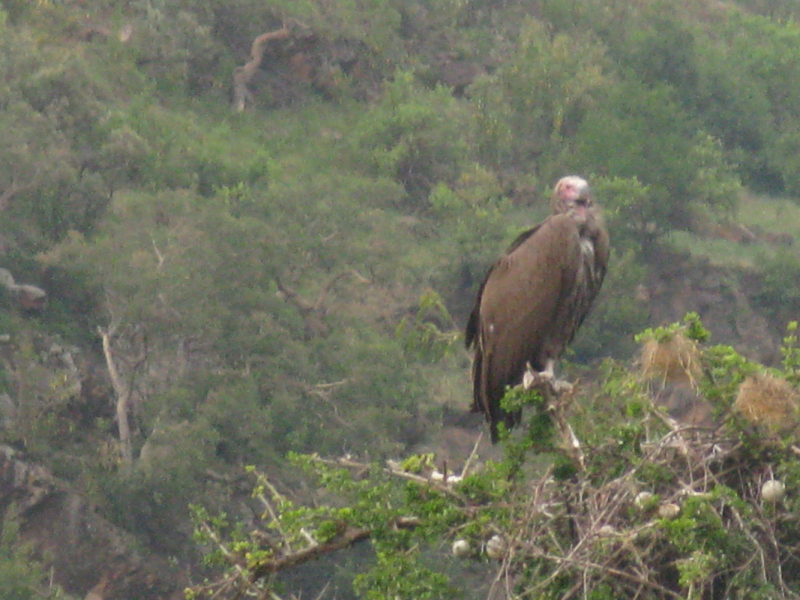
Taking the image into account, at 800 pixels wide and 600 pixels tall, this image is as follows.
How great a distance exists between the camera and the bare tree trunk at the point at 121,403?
21761 millimetres

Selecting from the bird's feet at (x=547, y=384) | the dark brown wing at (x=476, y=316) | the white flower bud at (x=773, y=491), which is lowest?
the dark brown wing at (x=476, y=316)

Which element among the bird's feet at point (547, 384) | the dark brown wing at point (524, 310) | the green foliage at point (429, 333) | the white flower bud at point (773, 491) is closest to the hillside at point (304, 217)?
the green foliage at point (429, 333)

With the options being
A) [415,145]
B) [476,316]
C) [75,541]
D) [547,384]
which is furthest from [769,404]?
[415,145]

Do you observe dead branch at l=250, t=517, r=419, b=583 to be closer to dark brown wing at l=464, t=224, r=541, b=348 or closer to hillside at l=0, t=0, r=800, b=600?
dark brown wing at l=464, t=224, r=541, b=348

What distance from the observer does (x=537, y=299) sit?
7270 mm

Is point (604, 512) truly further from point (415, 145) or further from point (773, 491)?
point (415, 145)

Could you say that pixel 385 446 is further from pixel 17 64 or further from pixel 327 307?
pixel 17 64

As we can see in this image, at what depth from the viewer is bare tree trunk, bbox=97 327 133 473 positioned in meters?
21.8

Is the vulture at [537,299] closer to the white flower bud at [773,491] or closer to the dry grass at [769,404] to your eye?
the dry grass at [769,404]

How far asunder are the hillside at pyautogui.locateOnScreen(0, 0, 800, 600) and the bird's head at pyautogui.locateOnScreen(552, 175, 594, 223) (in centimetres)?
338

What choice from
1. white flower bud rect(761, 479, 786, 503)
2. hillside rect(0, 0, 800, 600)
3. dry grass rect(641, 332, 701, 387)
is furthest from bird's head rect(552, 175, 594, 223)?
hillside rect(0, 0, 800, 600)

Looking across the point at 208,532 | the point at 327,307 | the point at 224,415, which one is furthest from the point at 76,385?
the point at 208,532

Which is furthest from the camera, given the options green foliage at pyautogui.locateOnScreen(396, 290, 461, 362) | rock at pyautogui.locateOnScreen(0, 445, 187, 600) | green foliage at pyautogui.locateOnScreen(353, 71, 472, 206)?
green foliage at pyautogui.locateOnScreen(353, 71, 472, 206)

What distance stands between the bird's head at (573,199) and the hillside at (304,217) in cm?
338
